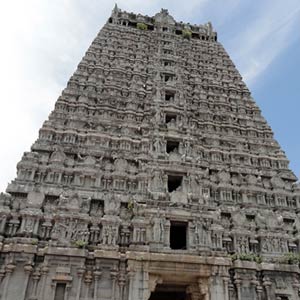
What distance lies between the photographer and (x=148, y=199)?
17.7m

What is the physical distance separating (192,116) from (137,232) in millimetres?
10389

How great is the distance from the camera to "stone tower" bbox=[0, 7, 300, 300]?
1534 centimetres

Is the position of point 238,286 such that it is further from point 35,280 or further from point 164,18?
point 164,18

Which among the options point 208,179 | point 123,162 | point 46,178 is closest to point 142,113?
point 123,162

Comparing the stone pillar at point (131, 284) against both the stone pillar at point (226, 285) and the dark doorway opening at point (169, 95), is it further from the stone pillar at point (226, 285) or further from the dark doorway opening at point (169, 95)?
the dark doorway opening at point (169, 95)

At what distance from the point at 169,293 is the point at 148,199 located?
6.04 meters

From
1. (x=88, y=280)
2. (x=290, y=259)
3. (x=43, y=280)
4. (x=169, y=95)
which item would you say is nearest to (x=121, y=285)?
(x=88, y=280)

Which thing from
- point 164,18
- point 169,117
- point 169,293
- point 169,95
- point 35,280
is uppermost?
point 164,18

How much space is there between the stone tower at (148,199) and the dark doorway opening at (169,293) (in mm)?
105

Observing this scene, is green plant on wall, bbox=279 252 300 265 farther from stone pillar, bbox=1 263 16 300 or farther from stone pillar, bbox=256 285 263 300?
stone pillar, bbox=1 263 16 300

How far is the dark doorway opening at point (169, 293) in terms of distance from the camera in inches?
704

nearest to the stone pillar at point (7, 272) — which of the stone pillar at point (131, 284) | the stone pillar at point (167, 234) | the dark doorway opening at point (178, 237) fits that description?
the stone pillar at point (131, 284)

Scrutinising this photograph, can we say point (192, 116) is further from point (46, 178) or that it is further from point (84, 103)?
point (46, 178)

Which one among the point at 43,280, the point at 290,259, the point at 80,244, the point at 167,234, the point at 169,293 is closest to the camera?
the point at 43,280
